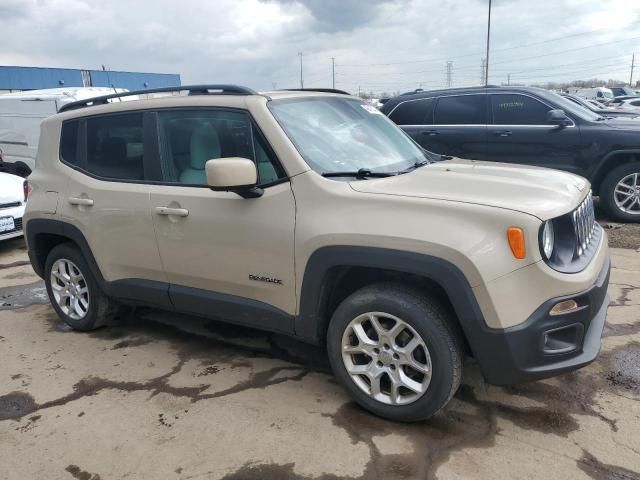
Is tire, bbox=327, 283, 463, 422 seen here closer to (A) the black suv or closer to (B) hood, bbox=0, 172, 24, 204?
(A) the black suv

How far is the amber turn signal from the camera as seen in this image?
2518mm

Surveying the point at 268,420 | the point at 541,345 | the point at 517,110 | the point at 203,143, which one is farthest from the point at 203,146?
the point at 517,110

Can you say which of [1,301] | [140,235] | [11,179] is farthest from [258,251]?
[11,179]

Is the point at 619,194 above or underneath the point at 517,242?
underneath

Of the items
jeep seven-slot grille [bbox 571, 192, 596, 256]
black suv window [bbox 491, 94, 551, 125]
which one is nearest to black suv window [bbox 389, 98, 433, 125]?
black suv window [bbox 491, 94, 551, 125]

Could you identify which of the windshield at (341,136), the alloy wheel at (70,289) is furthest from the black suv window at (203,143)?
the alloy wheel at (70,289)

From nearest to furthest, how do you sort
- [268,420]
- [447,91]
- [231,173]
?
[231,173]
[268,420]
[447,91]

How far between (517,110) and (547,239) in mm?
5739

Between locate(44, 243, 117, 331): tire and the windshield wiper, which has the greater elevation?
the windshield wiper

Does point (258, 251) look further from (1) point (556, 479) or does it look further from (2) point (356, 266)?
(1) point (556, 479)

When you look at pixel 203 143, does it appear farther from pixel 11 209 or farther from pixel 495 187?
pixel 11 209

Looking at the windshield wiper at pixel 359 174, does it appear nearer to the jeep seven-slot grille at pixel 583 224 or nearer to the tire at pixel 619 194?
the jeep seven-slot grille at pixel 583 224

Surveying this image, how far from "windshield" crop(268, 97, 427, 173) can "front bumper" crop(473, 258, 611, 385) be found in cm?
128

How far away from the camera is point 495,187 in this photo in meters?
2.90
